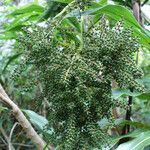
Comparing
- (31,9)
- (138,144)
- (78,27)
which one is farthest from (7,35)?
(138,144)

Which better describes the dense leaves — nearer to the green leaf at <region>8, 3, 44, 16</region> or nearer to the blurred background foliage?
the blurred background foliage

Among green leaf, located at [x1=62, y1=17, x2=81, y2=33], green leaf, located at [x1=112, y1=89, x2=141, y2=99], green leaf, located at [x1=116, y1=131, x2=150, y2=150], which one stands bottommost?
green leaf, located at [x1=116, y1=131, x2=150, y2=150]

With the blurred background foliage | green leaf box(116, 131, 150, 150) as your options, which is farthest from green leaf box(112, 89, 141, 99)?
green leaf box(116, 131, 150, 150)

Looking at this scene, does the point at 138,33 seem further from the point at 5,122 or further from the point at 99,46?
the point at 5,122

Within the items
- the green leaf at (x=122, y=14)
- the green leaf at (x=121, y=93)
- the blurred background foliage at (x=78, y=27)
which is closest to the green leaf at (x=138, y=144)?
the blurred background foliage at (x=78, y=27)

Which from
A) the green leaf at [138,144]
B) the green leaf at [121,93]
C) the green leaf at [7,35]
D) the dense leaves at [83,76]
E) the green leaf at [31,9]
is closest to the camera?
the dense leaves at [83,76]

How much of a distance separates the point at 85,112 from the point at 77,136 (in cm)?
6

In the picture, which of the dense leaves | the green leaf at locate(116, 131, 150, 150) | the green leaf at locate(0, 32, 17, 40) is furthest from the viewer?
the green leaf at locate(0, 32, 17, 40)

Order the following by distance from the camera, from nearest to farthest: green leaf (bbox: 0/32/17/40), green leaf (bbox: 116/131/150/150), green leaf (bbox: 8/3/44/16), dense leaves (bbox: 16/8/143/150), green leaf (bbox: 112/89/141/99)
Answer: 1. dense leaves (bbox: 16/8/143/150)
2. green leaf (bbox: 116/131/150/150)
3. green leaf (bbox: 112/89/141/99)
4. green leaf (bbox: 8/3/44/16)
5. green leaf (bbox: 0/32/17/40)

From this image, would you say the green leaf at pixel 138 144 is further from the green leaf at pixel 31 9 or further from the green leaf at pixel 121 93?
the green leaf at pixel 31 9

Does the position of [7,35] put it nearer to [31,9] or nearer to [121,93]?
[31,9]

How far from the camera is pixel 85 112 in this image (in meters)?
1.06

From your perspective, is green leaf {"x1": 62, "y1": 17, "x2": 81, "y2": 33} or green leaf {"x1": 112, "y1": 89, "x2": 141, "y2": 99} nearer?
green leaf {"x1": 62, "y1": 17, "x2": 81, "y2": 33}

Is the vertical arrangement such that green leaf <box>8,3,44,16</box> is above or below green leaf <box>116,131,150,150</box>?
above
